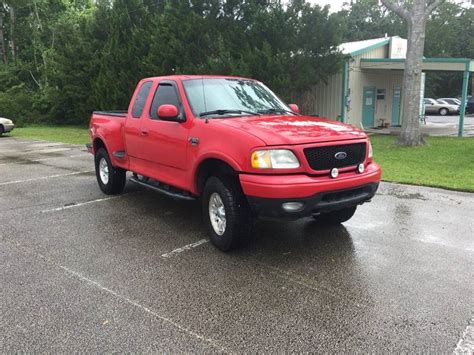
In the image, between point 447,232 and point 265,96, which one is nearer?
point 447,232

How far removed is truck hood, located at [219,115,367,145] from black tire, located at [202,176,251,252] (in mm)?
646

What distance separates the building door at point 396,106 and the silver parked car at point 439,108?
51.1ft

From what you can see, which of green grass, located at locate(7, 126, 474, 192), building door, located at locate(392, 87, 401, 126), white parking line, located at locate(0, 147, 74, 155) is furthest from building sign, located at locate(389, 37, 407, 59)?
white parking line, located at locate(0, 147, 74, 155)

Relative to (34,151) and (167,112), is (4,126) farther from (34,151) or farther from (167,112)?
(167,112)

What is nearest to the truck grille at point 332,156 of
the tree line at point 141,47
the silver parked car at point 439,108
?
the tree line at point 141,47

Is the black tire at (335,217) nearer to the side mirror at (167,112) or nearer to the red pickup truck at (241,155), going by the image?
the red pickup truck at (241,155)

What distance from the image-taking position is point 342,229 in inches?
237

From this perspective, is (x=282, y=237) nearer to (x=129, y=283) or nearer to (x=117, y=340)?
(x=129, y=283)

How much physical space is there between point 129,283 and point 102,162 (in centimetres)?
426

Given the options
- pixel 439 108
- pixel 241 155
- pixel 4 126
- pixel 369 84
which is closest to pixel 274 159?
pixel 241 155

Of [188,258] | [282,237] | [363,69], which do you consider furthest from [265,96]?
[363,69]

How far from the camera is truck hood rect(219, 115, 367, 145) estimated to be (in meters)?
4.66

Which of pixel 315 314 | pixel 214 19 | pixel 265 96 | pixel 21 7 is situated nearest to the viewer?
pixel 315 314

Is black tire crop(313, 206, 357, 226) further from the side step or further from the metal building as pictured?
the metal building
